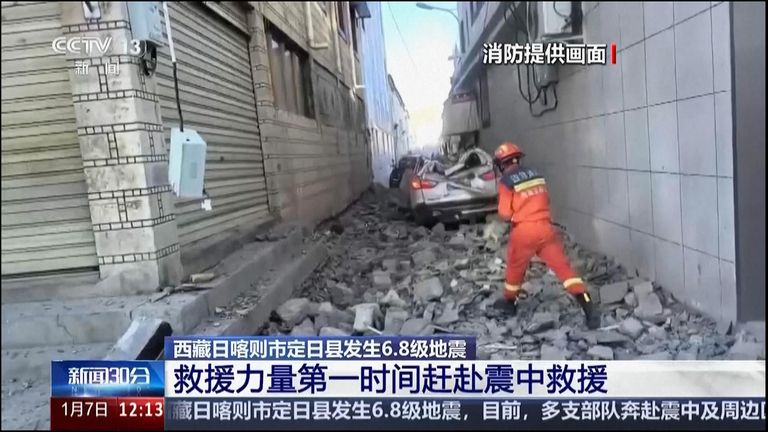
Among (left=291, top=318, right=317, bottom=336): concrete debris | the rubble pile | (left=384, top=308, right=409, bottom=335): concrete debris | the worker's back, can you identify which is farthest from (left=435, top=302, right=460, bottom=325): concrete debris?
(left=291, top=318, right=317, bottom=336): concrete debris

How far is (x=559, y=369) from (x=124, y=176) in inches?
77.5

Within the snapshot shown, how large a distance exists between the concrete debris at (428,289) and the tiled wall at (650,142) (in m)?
0.65

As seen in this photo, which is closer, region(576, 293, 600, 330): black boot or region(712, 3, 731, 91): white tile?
region(712, 3, 731, 91): white tile

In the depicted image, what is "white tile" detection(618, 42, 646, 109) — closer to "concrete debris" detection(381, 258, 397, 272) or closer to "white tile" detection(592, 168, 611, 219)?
"white tile" detection(592, 168, 611, 219)

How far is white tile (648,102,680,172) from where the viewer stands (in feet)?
7.98

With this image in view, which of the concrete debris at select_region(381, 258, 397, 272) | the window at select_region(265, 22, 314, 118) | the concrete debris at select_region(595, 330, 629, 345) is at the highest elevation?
the window at select_region(265, 22, 314, 118)

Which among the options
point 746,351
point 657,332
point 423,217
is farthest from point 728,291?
point 423,217

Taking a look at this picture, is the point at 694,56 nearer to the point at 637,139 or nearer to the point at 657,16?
the point at 657,16

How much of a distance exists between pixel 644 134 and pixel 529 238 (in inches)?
26.5

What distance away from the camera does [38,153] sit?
215 cm

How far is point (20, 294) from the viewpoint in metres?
2.11

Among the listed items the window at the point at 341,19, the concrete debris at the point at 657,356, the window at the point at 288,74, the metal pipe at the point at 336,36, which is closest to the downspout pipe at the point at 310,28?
the window at the point at 288,74

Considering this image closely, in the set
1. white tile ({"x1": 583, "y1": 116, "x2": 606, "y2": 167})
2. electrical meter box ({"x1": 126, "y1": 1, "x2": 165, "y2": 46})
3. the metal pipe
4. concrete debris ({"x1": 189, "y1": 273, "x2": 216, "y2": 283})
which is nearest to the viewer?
electrical meter box ({"x1": 126, "y1": 1, "x2": 165, "y2": 46})

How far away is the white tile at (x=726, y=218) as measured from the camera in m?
2.21
